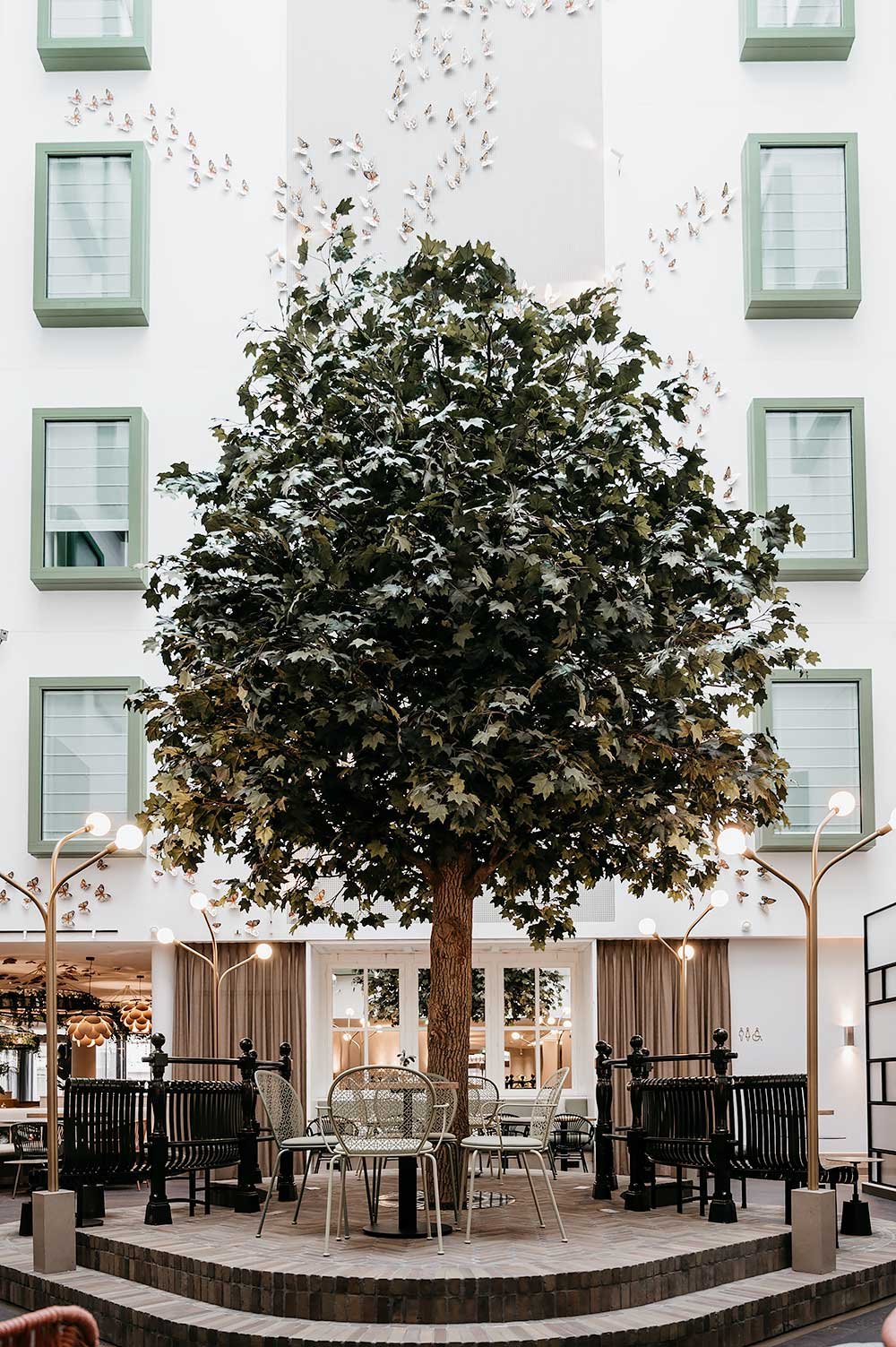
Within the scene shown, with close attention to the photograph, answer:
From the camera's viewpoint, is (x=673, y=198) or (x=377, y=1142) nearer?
(x=377, y=1142)

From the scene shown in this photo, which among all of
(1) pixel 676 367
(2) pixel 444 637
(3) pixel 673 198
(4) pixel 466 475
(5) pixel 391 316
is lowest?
(2) pixel 444 637

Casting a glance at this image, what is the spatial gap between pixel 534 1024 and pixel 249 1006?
3.17 metres

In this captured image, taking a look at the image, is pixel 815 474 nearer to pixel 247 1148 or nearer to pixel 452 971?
pixel 452 971

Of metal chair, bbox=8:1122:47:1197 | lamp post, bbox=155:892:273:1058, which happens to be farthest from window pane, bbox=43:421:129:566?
metal chair, bbox=8:1122:47:1197

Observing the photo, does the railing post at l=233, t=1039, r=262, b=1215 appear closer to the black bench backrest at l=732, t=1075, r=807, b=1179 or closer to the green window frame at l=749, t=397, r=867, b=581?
the black bench backrest at l=732, t=1075, r=807, b=1179

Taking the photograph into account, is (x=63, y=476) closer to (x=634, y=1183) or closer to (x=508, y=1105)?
(x=508, y=1105)

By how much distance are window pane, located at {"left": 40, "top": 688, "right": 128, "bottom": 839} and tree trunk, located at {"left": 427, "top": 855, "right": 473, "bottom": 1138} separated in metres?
6.78

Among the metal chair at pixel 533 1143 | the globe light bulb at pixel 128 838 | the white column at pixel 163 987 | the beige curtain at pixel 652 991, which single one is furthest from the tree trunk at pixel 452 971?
the white column at pixel 163 987

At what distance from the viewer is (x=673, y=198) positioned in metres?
17.2

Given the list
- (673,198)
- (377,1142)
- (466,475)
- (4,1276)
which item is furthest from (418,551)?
(673,198)

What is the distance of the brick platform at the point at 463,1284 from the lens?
24.4 ft

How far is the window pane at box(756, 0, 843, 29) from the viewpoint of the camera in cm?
Result: 1733

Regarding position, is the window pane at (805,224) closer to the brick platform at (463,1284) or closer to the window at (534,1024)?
the window at (534,1024)

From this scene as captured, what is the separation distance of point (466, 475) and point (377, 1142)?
12.6 ft
